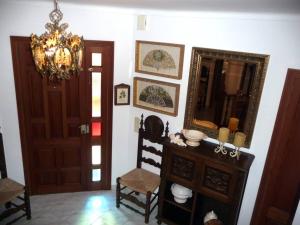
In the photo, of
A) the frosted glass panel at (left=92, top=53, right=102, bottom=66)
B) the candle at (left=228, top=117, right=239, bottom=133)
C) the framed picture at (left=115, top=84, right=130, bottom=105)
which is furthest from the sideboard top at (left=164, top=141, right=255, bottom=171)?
the frosted glass panel at (left=92, top=53, right=102, bottom=66)

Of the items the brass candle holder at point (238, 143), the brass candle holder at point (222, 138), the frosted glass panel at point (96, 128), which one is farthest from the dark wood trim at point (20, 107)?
the brass candle holder at point (238, 143)

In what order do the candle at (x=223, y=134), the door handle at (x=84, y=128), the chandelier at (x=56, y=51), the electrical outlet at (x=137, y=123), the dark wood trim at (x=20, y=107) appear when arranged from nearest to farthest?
1. the chandelier at (x=56, y=51)
2. the candle at (x=223, y=134)
3. the dark wood trim at (x=20, y=107)
4. the door handle at (x=84, y=128)
5. the electrical outlet at (x=137, y=123)

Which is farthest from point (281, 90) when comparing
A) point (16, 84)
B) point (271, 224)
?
point (16, 84)

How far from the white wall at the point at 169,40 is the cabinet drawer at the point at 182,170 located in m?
0.49

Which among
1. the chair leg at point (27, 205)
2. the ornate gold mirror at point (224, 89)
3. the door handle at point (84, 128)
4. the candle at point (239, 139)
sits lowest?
the chair leg at point (27, 205)

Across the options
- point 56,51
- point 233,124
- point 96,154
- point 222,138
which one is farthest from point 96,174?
point 56,51

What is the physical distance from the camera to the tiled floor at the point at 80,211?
3.09 meters

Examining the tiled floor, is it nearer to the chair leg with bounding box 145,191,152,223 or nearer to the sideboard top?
the chair leg with bounding box 145,191,152,223

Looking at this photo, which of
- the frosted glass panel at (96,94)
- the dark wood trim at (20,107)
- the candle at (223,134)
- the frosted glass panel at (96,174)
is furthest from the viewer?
the frosted glass panel at (96,174)

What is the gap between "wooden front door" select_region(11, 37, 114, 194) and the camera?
305 cm

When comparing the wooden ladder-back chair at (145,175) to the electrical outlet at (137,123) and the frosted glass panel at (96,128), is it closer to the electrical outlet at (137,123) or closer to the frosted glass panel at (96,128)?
the electrical outlet at (137,123)

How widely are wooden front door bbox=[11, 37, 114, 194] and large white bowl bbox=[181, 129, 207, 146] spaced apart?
3.88ft

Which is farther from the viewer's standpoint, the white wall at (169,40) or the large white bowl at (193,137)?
the large white bowl at (193,137)

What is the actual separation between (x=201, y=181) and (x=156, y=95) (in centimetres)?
119
